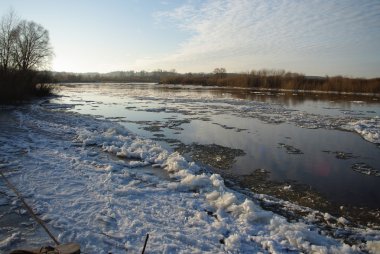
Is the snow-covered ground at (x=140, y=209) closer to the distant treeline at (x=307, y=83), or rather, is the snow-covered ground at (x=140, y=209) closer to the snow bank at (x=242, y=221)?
the snow bank at (x=242, y=221)

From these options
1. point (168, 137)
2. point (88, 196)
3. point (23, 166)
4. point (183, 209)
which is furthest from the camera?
point (168, 137)

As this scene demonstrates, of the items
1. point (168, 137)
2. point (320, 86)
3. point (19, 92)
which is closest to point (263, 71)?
point (320, 86)

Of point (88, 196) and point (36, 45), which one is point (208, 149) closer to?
point (88, 196)

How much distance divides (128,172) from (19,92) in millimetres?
20936

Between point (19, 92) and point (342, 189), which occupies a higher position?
point (19, 92)

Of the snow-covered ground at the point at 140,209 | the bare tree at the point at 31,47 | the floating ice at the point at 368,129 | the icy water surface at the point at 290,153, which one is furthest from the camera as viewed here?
the bare tree at the point at 31,47

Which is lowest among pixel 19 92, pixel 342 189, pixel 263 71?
pixel 342 189

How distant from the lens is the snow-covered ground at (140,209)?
14.7ft

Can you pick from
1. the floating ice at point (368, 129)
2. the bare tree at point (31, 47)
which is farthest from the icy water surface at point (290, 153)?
the bare tree at point (31, 47)

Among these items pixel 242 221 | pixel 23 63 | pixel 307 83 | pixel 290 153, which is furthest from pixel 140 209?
pixel 307 83

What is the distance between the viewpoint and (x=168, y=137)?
12.8 m

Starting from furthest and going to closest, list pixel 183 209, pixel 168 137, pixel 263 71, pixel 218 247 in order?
pixel 263 71 → pixel 168 137 → pixel 183 209 → pixel 218 247

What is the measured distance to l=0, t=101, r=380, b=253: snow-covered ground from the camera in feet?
14.7

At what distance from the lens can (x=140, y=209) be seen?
5637mm
